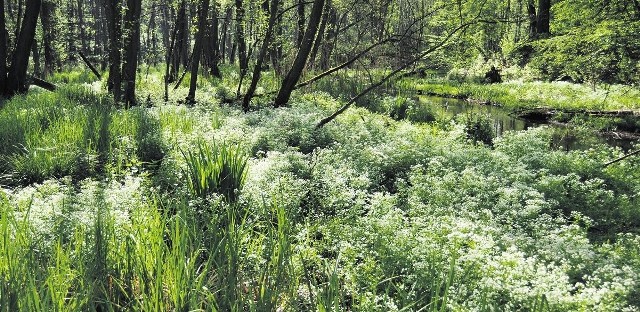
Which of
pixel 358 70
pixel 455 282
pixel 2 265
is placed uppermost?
pixel 358 70

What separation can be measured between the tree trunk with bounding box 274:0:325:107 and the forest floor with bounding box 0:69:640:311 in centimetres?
193

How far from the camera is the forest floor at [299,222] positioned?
223 cm

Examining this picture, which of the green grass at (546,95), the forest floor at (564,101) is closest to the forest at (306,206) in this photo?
the forest floor at (564,101)

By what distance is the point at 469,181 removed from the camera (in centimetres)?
444

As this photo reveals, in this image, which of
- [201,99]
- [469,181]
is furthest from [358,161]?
[201,99]

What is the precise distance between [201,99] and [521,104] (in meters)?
10.9

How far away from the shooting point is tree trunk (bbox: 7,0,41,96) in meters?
9.40

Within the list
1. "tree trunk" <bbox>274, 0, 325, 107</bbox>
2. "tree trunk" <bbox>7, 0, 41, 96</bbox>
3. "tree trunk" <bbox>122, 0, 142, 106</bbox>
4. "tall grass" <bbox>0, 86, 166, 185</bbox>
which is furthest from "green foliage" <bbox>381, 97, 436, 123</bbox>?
"tree trunk" <bbox>7, 0, 41, 96</bbox>

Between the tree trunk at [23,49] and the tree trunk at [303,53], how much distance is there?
551 centimetres

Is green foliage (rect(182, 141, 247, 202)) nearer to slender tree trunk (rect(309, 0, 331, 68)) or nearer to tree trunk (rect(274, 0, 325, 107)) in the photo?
tree trunk (rect(274, 0, 325, 107))

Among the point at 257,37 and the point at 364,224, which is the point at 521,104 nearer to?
the point at 257,37

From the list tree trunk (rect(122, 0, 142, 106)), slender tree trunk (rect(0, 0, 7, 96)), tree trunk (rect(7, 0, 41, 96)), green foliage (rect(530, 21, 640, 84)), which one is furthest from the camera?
slender tree trunk (rect(0, 0, 7, 96))

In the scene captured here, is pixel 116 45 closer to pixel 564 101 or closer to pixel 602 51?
pixel 602 51

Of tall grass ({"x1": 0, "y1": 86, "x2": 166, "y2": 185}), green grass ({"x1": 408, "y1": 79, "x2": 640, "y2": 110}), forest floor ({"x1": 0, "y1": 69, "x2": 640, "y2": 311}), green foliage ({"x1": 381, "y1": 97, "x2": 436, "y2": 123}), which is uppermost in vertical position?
green grass ({"x1": 408, "y1": 79, "x2": 640, "y2": 110})
